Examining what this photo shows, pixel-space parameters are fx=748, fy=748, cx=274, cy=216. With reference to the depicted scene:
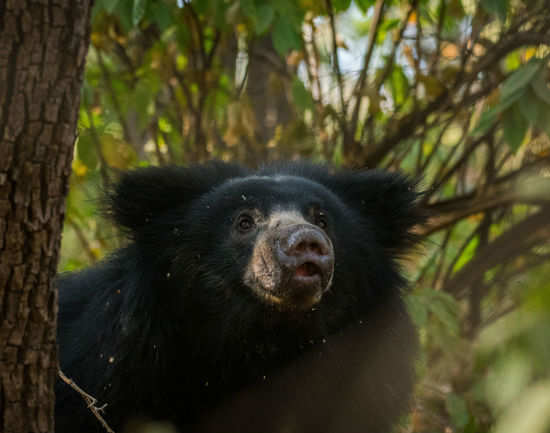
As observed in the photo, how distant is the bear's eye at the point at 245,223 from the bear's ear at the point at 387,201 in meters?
0.66

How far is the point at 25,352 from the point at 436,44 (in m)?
3.76

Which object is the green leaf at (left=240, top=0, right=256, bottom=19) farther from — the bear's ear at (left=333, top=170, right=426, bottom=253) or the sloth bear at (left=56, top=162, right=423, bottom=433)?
the bear's ear at (left=333, top=170, right=426, bottom=253)

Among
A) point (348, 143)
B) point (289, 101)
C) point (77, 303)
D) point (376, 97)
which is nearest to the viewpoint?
point (77, 303)


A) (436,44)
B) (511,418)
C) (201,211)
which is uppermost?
(436,44)

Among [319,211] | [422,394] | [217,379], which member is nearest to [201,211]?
[319,211]

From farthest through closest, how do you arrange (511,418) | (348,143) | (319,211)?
1. (348,143)
2. (319,211)
3. (511,418)

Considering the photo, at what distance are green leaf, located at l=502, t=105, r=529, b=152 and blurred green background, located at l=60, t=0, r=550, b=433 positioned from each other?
0.72m

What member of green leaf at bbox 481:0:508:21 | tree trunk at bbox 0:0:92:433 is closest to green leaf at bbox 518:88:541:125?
green leaf at bbox 481:0:508:21

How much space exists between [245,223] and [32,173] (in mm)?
1271

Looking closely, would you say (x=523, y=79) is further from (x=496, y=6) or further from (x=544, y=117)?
(x=496, y=6)

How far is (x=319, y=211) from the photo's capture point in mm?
3092

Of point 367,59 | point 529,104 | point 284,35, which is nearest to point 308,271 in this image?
point 529,104

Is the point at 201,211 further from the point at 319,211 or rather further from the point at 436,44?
the point at 436,44

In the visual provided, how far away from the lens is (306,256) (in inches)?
100
